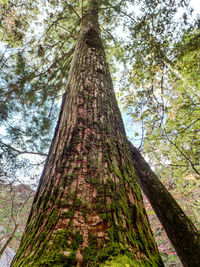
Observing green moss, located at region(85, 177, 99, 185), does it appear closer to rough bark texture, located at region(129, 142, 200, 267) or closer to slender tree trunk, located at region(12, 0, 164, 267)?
slender tree trunk, located at region(12, 0, 164, 267)

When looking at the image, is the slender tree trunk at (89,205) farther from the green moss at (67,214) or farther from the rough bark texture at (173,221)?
the rough bark texture at (173,221)

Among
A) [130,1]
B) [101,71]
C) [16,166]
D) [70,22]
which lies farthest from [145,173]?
[70,22]

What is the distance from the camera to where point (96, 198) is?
0.67m

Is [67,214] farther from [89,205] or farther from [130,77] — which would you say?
[130,77]

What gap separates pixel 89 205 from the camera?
64 centimetres

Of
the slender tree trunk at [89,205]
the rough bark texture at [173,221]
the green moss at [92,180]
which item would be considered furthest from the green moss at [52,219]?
the rough bark texture at [173,221]

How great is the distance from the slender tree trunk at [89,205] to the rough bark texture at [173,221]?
3.01 ft

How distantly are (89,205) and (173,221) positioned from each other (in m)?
1.23

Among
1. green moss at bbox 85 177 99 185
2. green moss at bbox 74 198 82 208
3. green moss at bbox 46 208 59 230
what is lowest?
green moss at bbox 46 208 59 230

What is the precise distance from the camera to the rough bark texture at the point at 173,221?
1302mm

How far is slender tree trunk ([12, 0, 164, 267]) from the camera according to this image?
501 millimetres

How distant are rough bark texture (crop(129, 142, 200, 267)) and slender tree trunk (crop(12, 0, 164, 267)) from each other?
36.1 inches

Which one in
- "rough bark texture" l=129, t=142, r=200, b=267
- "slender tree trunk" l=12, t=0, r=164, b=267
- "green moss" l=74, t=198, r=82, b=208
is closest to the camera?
"slender tree trunk" l=12, t=0, r=164, b=267

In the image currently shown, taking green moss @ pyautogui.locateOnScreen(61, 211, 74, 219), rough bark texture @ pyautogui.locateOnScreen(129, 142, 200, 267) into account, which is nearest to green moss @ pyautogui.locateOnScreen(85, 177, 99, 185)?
green moss @ pyautogui.locateOnScreen(61, 211, 74, 219)
